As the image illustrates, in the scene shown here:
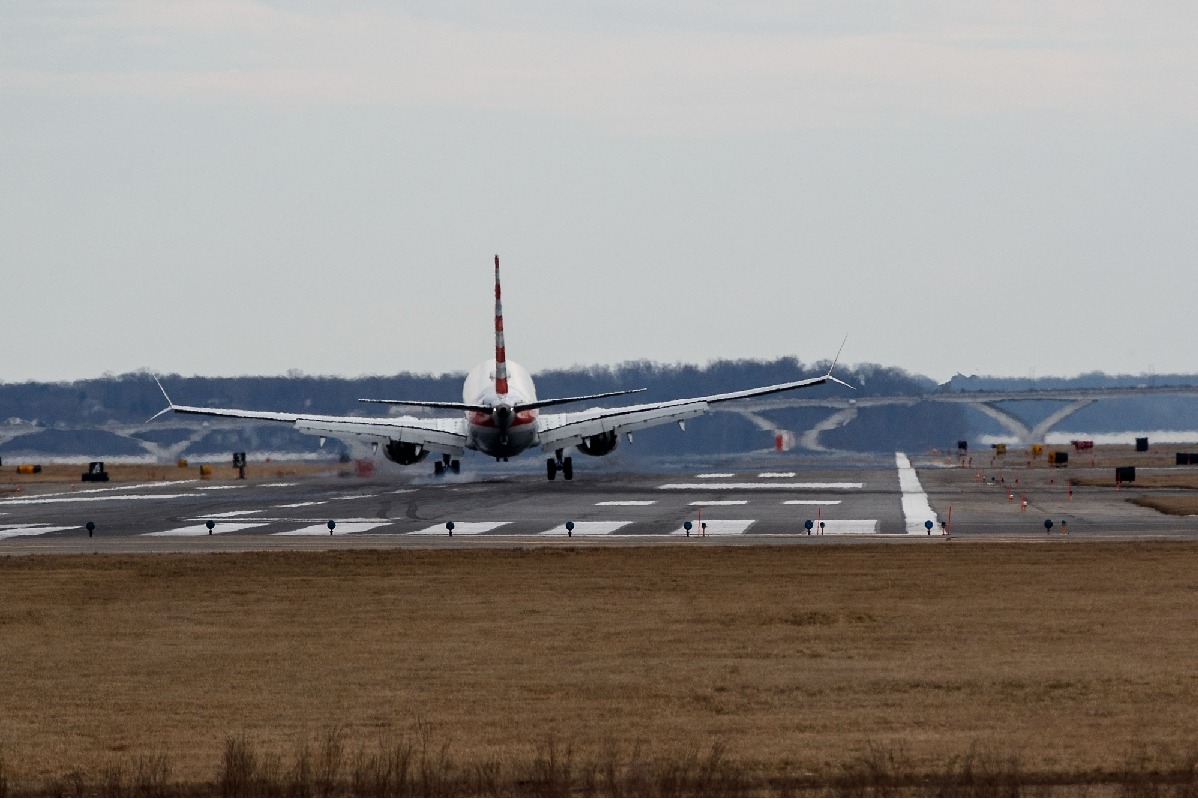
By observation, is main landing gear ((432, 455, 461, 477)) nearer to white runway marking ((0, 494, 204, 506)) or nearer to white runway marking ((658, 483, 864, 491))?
white runway marking ((658, 483, 864, 491))

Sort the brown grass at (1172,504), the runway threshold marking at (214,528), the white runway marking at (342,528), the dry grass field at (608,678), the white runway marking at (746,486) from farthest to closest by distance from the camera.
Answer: the white runway marking at (746,486) < the brown grass at (1172,504) < the runway threshold marking at (214,528) < the white runway marking at (342,528) < the dry grass field at (608,678)

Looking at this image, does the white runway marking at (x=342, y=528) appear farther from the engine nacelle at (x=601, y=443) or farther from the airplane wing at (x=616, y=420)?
the engine nacelle at (x=601, y=443)

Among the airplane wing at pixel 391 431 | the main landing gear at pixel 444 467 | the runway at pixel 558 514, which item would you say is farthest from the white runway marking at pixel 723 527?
the main landing gear at pixel 444 467

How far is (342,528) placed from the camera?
2239 inches

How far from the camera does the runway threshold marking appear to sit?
55.4 metres

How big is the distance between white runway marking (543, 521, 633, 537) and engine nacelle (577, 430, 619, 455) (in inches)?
1428

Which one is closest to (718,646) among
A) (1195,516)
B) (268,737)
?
(268,737)

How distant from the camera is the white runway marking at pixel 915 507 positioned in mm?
54397

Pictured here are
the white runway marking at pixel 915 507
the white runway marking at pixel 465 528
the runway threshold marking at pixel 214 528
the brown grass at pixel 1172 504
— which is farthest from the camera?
the brown grass at pixel 1172 504

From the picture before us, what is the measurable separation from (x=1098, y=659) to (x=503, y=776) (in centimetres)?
1147

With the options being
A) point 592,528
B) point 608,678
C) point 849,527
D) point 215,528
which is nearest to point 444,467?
point 215,528

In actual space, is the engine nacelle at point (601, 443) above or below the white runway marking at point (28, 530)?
above

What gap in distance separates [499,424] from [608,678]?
62616 millimetres

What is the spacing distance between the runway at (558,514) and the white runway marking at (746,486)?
0.12 meters
